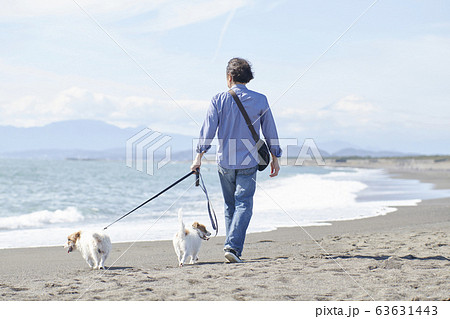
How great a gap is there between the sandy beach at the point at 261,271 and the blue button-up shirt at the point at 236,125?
3.74 ft

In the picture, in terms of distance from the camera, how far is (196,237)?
5.34 m

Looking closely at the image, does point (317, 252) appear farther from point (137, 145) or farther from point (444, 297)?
point (137, 145)

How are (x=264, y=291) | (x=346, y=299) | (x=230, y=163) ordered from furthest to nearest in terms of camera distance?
(x=230, y=163), (x=264, y=291), (x=346, y=299)

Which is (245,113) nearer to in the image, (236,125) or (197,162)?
(236,125)

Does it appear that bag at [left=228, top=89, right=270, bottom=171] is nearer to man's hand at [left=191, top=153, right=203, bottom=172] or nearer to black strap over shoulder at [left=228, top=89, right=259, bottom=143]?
black strap over shoulder at [left=228, top=89, right=259, bottom=143]

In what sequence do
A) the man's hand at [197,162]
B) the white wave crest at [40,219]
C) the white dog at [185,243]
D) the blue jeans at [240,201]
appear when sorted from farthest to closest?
the white wave crest at [40,219] < the white dog at [185,243] < the blue jeans at [240,201] < the man's hand at [197,162]

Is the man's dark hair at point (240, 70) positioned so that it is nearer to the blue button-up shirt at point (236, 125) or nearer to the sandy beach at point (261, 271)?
the blue button-up shirt at point (236, 125)

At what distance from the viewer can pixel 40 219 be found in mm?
10688

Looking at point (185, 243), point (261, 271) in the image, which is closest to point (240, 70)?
point (185, 243)

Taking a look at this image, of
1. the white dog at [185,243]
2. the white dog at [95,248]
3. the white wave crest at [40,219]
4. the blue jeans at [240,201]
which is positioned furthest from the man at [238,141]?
the white wave crest at [40,219]

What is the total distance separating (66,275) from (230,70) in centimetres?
276

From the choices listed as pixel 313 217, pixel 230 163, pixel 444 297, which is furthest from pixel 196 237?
pixel 313 217

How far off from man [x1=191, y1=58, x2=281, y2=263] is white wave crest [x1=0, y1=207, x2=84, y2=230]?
629 cm

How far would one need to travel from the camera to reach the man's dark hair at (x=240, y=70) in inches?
203
